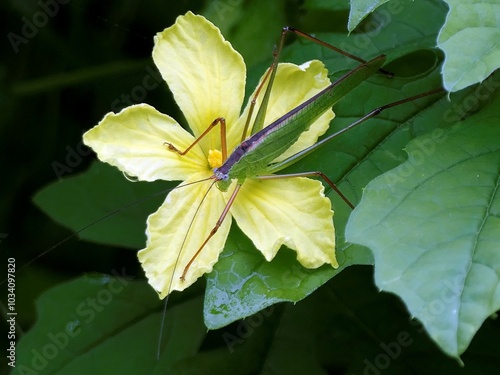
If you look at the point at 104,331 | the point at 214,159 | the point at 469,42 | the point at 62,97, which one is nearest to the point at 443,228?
the point at 469,42

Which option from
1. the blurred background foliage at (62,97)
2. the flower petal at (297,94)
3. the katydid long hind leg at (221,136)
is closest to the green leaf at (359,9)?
the flower petal at (297,94)

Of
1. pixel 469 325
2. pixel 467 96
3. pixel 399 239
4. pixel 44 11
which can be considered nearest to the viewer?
pixel 469 325

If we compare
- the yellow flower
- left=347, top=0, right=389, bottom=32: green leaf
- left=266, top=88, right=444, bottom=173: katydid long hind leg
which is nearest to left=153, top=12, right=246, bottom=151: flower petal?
the yellow flower

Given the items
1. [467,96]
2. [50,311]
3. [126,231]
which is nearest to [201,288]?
[126,231]

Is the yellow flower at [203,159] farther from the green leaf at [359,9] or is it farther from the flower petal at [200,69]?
the green leaf at [359,9]

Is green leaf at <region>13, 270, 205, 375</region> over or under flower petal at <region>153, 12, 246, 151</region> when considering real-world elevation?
under

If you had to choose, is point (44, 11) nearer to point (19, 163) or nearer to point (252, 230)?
point (19, 163)

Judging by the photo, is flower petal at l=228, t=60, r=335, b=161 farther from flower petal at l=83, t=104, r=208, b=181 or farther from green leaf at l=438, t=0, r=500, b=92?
green leaf at l=438, t=0, r=500, b=92
